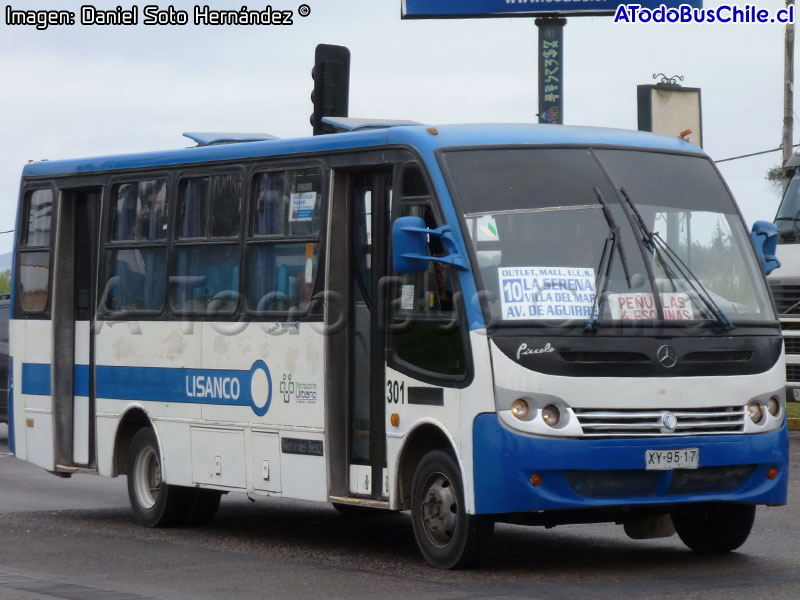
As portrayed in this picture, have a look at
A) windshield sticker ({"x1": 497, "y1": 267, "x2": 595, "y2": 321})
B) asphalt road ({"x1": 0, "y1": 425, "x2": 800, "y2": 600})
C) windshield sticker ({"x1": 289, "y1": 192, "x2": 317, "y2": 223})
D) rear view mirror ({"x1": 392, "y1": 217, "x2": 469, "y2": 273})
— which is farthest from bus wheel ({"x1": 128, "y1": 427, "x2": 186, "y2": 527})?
windshield sticker ({"x1": 497, "y1": 267, "x2": 595, "y2": 321})

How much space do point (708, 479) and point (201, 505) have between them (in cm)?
501

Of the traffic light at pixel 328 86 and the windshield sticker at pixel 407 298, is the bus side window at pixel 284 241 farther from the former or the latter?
the traffic light at pixel 328 86

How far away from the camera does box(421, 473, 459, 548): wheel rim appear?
1085 cm

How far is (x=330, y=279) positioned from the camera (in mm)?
12125

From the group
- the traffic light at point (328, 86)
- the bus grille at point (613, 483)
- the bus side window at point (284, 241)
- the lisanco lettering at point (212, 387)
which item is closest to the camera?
the bus grille at point (613, 483)

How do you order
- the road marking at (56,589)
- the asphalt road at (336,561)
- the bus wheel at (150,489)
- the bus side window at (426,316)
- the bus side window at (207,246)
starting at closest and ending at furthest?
the road marking at (56,589)
the asphalt road at (336,561)
the bus side window at (426,316)
the bus side window at (207,246)
the bus wheel at (150,489)

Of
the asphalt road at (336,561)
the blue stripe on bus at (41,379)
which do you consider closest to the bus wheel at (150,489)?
the asphalt road at (336,561)

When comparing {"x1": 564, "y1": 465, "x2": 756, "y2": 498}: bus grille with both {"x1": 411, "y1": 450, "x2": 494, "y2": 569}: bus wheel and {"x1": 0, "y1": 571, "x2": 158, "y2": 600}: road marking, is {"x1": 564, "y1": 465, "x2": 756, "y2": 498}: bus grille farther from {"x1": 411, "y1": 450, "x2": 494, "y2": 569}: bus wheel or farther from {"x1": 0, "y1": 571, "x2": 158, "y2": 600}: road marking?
{"x1": 0, "y1": 571, "x2": 158, "y2": 600}: road marking

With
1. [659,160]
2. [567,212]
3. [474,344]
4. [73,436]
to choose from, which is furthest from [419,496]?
[73,436]

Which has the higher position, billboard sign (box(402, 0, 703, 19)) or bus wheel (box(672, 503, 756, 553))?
billboard sign (box(402, 0, 703, 19))

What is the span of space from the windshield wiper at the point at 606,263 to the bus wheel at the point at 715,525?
152 centimetres

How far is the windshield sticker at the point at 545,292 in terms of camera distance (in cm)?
1059

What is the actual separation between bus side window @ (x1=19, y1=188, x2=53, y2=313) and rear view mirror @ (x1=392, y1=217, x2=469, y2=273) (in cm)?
562

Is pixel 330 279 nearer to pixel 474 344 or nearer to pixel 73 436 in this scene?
pixel 474 344
